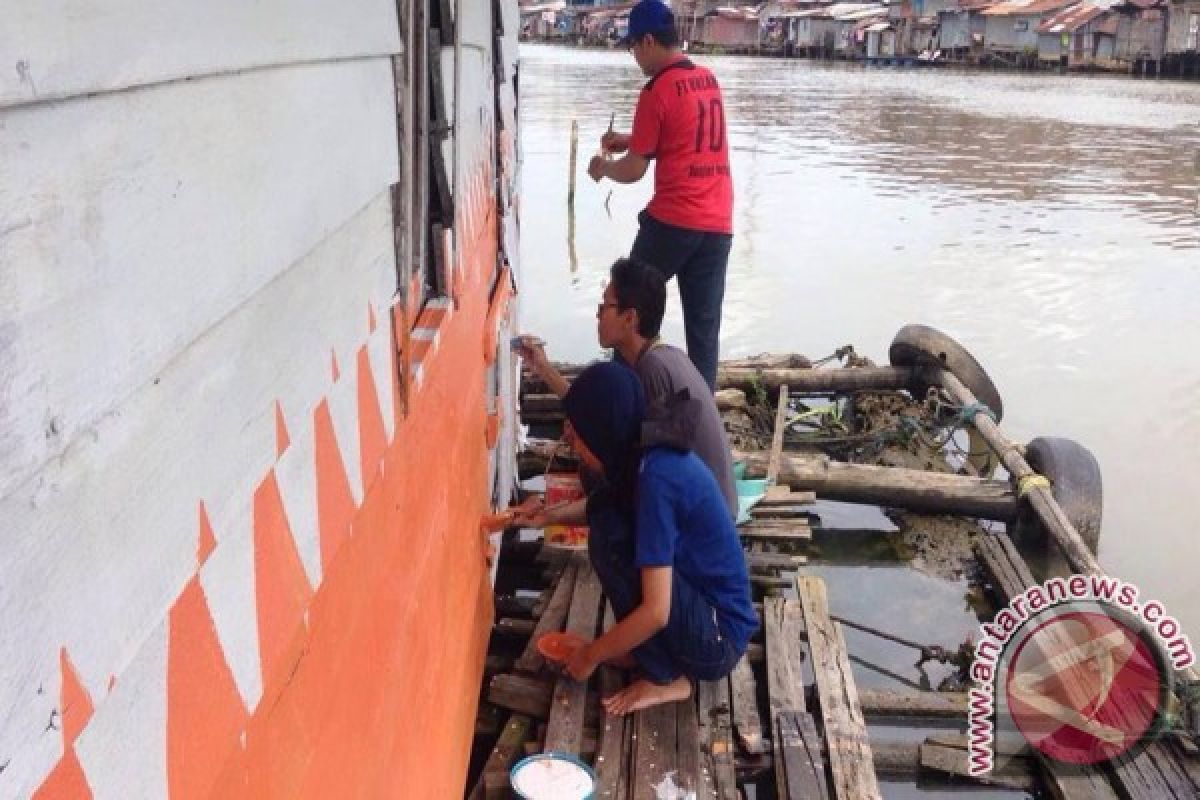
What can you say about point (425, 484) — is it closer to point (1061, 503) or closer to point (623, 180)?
point (623, 180)

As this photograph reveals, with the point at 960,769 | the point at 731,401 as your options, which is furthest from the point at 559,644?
the point at 731,401

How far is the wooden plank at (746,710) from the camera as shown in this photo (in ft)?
11.7

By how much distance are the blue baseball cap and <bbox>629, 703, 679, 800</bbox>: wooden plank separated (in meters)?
2.73

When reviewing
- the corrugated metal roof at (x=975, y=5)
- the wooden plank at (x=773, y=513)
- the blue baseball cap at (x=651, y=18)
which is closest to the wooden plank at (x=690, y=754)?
the wooden plank at (x=773, y=513)

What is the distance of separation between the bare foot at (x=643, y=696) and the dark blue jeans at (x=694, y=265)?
1983mm

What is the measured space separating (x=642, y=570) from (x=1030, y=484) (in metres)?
3.32

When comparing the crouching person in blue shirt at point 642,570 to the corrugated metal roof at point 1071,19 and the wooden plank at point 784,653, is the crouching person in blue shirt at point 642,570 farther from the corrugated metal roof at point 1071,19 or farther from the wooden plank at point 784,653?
the corrugated metal roof at point 1071,19

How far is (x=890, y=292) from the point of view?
38.8ft

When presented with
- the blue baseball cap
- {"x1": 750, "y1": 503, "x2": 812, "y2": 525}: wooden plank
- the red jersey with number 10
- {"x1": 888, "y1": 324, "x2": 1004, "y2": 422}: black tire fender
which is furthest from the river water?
the blue baseball cap

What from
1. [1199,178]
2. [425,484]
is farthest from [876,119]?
[425,484]

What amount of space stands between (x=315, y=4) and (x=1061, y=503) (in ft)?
17.5

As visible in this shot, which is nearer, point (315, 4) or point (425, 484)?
point (315, 4)

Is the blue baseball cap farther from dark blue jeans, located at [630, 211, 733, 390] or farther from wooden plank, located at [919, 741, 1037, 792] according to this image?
wooden plank, located at [919, 741, 1037, 792]

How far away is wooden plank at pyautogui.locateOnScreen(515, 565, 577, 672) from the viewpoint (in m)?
3.92
